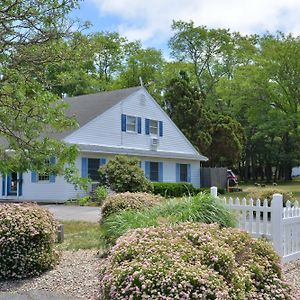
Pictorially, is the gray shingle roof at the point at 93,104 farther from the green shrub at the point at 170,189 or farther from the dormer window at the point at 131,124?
the green shrub at the point at 170,189

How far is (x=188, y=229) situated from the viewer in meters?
4.78

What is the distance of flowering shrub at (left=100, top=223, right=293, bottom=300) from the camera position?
364 cm

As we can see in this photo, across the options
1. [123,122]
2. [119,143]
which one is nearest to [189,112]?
[123,122]

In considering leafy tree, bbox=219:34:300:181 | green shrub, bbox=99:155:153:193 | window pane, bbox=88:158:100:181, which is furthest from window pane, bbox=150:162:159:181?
leafy tree, bbox=219:34:300:181

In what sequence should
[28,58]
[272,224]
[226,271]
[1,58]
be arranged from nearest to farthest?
[226,271] < [1,58] < [28,58] < [272,224]

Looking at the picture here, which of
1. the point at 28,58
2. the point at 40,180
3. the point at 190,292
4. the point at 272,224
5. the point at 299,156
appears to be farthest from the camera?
the point at 299,156

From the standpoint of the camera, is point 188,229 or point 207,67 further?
point 207,67

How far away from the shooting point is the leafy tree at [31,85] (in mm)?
6594

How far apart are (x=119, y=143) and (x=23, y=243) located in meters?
19.4

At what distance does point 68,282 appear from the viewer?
615 centimetres

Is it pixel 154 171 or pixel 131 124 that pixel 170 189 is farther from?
pixel 131 124

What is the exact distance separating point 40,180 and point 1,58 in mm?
17361

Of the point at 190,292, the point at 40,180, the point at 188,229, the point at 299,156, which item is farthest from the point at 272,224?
the point at 299,156

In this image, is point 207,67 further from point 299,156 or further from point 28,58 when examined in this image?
point 28,58
